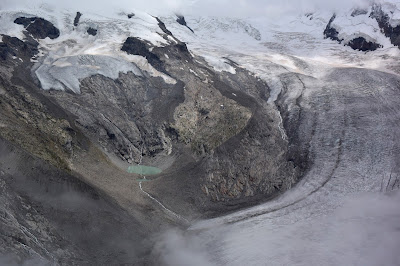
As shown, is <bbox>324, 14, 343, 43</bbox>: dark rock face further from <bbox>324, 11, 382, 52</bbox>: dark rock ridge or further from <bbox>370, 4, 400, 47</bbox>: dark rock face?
<bbox>370, 4, 400, 47</bbox>: dark rock face

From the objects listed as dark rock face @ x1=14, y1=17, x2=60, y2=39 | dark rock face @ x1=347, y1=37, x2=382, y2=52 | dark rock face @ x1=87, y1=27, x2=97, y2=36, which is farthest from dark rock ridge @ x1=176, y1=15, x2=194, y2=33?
dark rock face @ x1=14, y1=17, x2=60, y2=39

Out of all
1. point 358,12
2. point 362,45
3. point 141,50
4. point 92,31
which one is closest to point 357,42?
point 362,45

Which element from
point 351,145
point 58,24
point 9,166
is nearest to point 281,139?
point 351,145

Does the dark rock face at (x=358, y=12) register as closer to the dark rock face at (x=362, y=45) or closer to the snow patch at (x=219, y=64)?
the dark rock face at (x=362, y=45)

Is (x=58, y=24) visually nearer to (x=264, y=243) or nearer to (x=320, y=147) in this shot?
(x=320, y=147)

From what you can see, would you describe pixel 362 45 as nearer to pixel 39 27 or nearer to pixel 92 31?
pixel 92 31

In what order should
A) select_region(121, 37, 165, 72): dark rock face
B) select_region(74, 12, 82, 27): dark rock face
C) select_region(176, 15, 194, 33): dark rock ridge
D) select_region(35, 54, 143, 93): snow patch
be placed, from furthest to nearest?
select_region(176, 15, 194, 33): dark rock ridge < select_region(74, 12, 82, 27): dark rock face < select_region(121, 37, 165, 72): dark rock face < select_region(35, 54, 143, 93): snow patch
